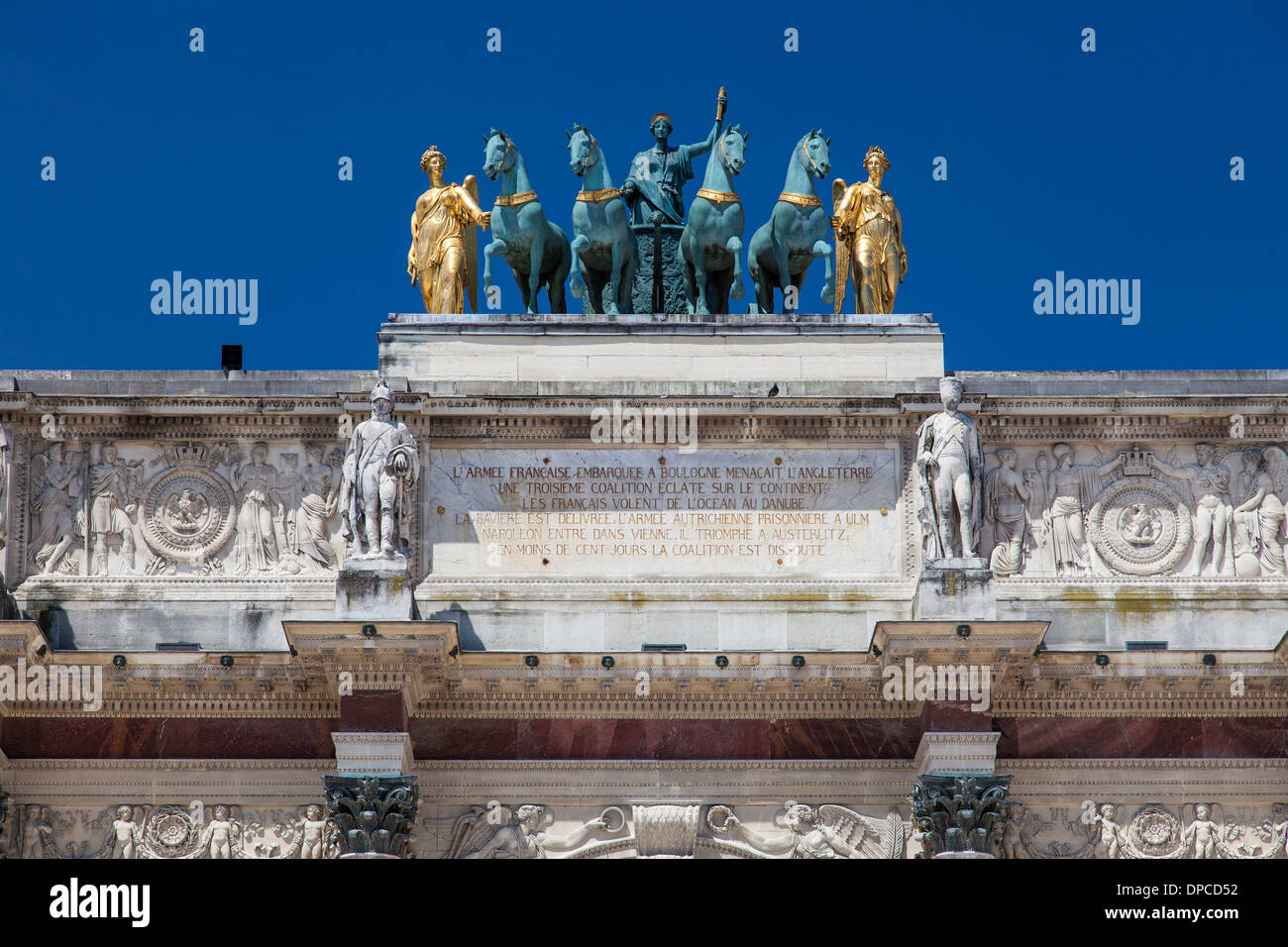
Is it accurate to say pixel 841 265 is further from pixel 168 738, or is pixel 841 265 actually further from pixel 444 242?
pixel 168 738

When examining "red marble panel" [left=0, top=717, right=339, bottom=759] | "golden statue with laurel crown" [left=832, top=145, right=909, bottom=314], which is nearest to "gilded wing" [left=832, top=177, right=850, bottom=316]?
"golden statue with laurel crown" [left=832, top=145, right=909, bottom=314]

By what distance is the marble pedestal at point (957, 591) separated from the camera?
92.3ft

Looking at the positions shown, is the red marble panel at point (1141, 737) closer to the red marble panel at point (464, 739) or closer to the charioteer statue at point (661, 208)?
the red marble panel at point (464, 739)

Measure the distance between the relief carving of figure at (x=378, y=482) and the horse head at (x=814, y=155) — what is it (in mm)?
6361

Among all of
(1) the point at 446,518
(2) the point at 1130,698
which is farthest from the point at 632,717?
(2) the point at 1130,698

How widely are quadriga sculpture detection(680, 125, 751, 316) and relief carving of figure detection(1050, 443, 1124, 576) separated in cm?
475

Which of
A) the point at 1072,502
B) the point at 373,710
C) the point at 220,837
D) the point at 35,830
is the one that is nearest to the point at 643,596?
the point at 373,710

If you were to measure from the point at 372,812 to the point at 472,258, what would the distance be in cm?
793

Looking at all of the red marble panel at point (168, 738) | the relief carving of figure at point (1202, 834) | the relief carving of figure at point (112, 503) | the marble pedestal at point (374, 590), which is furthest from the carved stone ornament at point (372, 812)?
the relief carving of figure at point (1202, 834)

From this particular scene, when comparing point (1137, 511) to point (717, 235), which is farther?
point (717, 235)

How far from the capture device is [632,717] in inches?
1125

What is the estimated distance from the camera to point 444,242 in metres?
31.9

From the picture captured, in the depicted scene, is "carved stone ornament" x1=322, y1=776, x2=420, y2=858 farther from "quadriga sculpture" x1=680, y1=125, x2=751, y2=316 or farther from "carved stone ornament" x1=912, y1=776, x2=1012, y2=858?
"quadriga sculpture" x1=680, y1=125, x2=751, y2=316
